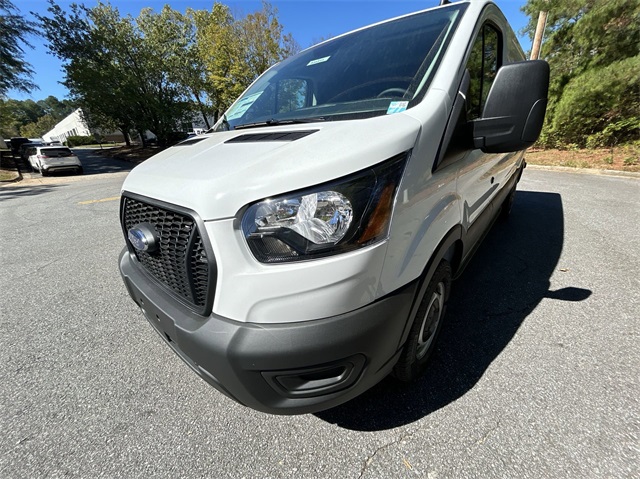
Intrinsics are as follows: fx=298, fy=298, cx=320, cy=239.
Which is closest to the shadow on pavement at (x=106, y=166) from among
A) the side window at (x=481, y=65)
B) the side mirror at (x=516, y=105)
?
the side window at (x=481, y=65)

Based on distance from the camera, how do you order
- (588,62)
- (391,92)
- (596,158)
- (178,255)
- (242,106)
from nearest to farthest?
(178,255)
(391,92)
(242,106)
(596,158)
(588,62)

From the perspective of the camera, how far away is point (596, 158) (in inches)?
358

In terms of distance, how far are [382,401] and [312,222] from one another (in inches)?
47.6

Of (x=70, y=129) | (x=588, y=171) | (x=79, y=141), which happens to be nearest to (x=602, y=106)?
(x=588, y=171)

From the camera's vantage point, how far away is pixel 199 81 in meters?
21.5

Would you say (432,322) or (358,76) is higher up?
(358,76)

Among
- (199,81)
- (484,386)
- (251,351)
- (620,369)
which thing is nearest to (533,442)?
(484,386)

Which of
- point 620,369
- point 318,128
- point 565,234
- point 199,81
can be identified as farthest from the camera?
point 199,81

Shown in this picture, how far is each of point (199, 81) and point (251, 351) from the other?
2505 cm

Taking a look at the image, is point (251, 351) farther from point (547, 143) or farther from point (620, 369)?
point (547, 143)

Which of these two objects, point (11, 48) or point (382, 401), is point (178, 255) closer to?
point (382, 401)

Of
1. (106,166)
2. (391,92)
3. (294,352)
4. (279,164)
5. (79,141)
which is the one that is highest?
(79,141)

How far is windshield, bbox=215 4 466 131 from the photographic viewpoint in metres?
1.56

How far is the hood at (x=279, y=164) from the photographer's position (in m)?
1.07
